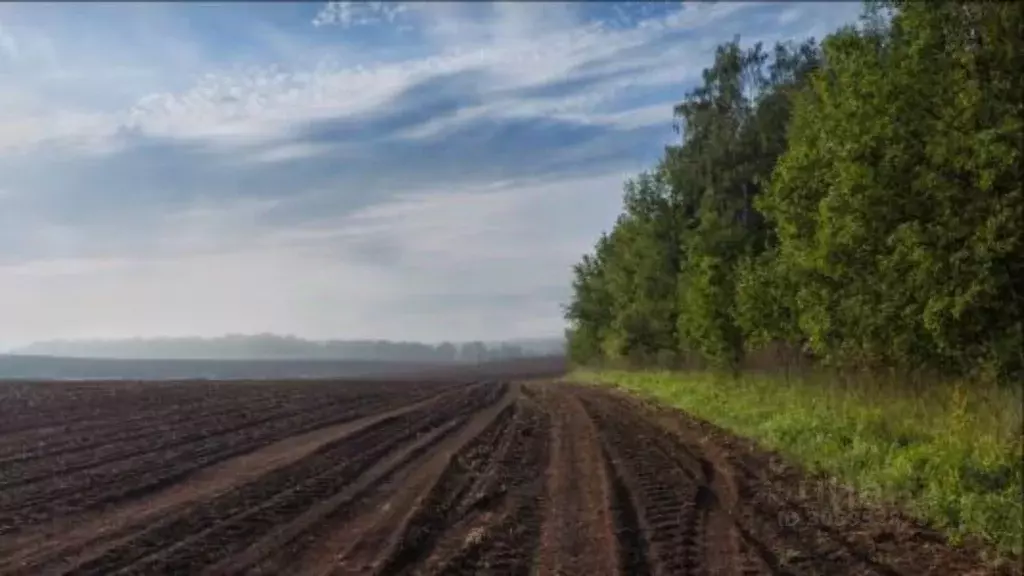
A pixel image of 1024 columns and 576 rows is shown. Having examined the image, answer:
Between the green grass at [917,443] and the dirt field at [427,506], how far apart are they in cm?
55

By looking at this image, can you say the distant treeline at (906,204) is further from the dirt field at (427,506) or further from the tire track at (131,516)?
the tire track at (131,516)

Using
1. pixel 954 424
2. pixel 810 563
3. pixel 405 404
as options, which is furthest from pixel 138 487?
pixel 405 404

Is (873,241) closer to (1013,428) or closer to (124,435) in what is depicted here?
(1013,428)

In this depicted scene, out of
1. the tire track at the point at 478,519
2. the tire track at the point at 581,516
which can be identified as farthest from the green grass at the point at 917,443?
the tire track at the point at 478,519

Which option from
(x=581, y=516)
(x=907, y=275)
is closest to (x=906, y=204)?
(x=907, y=275)

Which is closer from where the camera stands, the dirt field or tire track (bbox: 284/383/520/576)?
tire track (bbox: 284/383/520/576)

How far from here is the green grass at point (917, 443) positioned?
10758 millimetres

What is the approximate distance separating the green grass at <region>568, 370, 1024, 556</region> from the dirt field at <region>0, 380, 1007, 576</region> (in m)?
0.55

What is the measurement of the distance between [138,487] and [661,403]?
20684 mm

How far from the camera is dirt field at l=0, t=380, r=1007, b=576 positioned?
8.75 meters

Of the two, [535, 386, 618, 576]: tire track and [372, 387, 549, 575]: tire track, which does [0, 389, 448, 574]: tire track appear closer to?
[372, 387, 549, 575]: tire track

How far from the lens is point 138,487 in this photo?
1291 centimetres

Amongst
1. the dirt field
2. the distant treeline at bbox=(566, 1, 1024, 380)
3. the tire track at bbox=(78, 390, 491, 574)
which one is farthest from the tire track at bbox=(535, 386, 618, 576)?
the distant treeline at bbox=(566, 1, 1024, 380)

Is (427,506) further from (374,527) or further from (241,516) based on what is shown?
(241,516)
